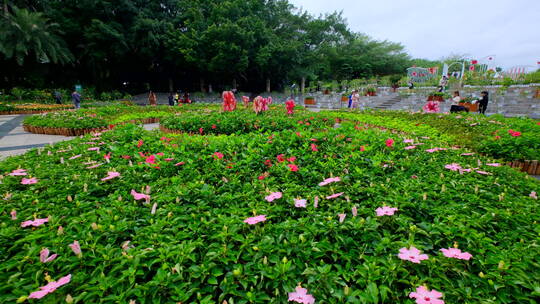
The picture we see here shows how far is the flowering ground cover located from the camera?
1.22 metres

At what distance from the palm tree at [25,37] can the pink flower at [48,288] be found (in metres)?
28.4

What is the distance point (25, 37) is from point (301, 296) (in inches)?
1169

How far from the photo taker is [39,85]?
24609 mm

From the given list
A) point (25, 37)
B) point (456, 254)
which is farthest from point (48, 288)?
point (25, 37)

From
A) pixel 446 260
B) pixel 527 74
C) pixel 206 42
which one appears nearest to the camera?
pixel 446 260

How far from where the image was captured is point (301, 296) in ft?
3.81

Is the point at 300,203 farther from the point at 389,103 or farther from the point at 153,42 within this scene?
the point at 153,42

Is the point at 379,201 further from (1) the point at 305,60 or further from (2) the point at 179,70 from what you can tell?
(2) the point at 179,70

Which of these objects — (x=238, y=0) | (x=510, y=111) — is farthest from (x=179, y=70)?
(x=510, y=111)

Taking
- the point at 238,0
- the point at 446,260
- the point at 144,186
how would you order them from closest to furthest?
the point at 446,260, the point at 144,186, the point at 238,0

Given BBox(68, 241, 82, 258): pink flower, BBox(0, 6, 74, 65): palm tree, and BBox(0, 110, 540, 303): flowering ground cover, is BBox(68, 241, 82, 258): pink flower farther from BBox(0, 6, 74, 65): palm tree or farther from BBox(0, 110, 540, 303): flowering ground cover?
BBox(0, 6, 74, 65): palm tree

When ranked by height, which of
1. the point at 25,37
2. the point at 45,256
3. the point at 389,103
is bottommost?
the point at 389,103

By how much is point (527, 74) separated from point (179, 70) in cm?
2996

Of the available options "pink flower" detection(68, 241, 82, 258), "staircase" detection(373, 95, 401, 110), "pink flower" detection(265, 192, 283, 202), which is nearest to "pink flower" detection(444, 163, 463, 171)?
"pink flower" detection(265, 192, 283, 202)
